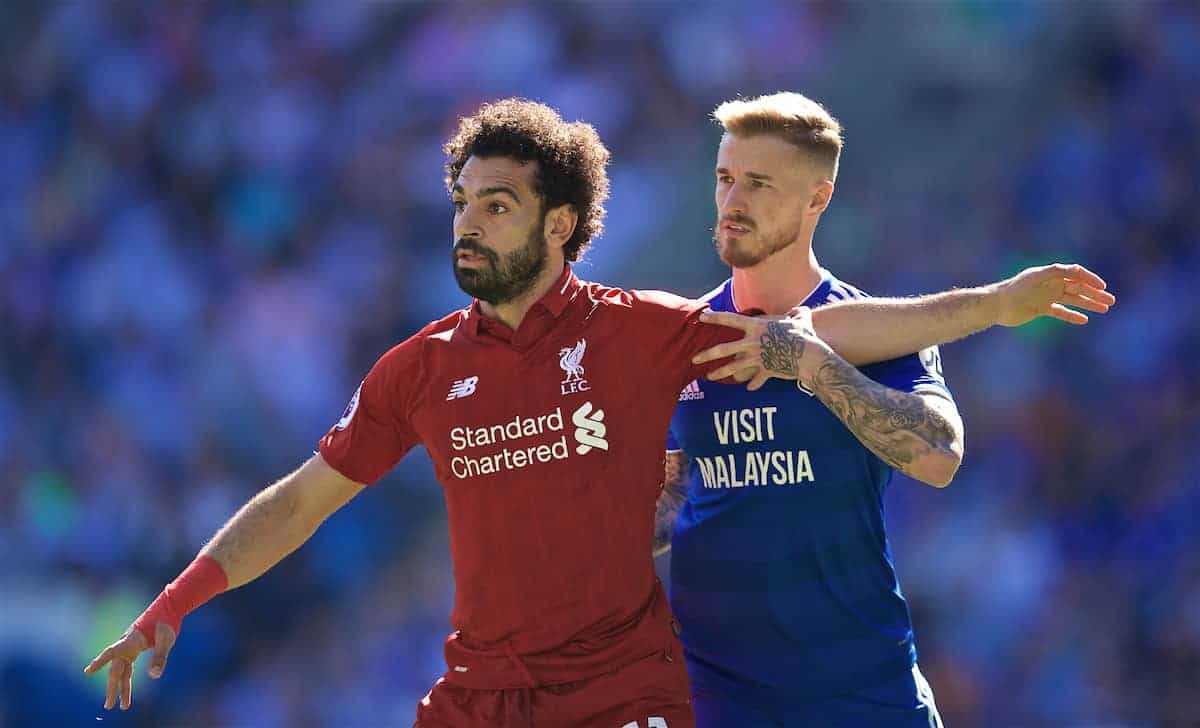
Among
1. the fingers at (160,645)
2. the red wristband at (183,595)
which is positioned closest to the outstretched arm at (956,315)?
the red wristband at (183,595)

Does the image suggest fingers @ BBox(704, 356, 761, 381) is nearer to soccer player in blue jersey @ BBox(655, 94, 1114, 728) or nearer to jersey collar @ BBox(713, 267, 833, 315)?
soccer player in blue jersey @ BBox(655, 94, 1114, 728)

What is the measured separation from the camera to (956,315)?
13.4 ft

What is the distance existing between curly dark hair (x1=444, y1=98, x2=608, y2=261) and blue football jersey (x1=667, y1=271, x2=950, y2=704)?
61 centimetres

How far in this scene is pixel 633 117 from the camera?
9211mm

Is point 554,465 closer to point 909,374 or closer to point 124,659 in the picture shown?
point 909,374

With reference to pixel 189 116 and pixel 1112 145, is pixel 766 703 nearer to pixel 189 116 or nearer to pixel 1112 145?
pixel 1112 145

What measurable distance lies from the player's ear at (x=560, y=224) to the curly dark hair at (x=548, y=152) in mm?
15

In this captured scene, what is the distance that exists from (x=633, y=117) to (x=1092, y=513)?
3.48m

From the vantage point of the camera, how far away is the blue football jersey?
422 centimetres

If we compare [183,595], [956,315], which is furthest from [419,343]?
[956,315]

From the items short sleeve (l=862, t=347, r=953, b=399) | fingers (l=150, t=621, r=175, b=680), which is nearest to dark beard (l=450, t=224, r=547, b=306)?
short sleeve (l=862, t=347, r=953, b=399)

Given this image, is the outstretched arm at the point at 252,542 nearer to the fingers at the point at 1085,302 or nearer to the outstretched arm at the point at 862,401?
the outstretched arm at the point at 862,401

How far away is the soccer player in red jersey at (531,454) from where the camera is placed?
3.81m

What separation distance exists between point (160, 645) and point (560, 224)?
60.7 inches
